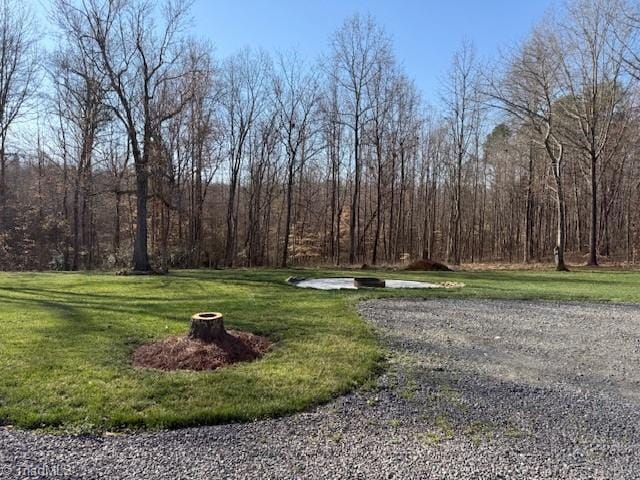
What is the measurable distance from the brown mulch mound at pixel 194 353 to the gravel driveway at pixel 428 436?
57.2 inches

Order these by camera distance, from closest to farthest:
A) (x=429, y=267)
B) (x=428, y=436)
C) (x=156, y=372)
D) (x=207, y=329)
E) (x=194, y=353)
A: (x=428, y=436) → (x=156, y=372) → (x=194, y=353) → (x=207, y=329) → (x=429, y=267)

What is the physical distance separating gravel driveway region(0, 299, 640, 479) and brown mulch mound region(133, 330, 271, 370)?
1.45 meters

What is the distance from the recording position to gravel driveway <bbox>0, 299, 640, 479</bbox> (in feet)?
8.70

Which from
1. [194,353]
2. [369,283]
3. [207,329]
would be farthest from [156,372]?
[369,283]

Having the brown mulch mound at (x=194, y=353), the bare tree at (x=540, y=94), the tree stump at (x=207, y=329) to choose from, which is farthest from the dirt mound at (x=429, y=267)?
the tree stump at (x=207, y=329)

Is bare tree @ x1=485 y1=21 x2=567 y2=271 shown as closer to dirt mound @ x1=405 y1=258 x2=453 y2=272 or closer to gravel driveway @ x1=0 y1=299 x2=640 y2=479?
dirt mound @ x1=405 y1=258 x2=453 y2=272

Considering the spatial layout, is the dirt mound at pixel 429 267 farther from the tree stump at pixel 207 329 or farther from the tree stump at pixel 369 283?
the tree stump at pixel 207 329

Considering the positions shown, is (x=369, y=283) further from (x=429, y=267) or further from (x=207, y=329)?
(x=207, y=329)

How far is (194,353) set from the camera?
4.76 m

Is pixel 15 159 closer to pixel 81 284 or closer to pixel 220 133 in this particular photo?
pixel 220 133

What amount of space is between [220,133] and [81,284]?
14.5m

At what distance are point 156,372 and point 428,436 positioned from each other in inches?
103

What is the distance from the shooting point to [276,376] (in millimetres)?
4309

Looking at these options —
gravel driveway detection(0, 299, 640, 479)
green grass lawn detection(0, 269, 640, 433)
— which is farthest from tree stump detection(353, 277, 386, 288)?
gravel driveway detection(0, 299, 640, 479)
